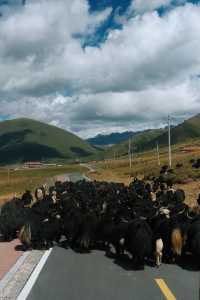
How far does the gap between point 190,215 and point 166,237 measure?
4.18 metres

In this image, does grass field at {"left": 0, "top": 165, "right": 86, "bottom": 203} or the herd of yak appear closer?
the herd of yak

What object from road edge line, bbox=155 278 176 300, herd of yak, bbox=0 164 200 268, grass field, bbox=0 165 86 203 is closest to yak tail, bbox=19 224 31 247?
herd of yak, bbox=0 164 200 268

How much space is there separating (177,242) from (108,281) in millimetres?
2593

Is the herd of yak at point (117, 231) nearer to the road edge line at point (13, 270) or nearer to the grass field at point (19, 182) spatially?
the road edge line at point (13, 270)

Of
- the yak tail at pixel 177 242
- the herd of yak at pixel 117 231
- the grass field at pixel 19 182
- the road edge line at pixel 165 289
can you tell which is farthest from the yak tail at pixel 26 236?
the grass field at pixel 19 182

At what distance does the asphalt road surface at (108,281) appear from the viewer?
8.80 metres

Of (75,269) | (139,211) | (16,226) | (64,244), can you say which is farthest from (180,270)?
(16,226)

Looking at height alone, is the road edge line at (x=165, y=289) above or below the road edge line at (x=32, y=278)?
below

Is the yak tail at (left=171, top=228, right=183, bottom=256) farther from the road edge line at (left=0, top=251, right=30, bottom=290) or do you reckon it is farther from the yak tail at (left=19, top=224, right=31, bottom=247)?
the yak tail at (left=19, top=224, right=31, bottom=247)

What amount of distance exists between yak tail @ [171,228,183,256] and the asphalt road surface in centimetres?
44

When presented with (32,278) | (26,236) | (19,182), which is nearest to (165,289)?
(32,278)

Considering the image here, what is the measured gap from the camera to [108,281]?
9.97 metres

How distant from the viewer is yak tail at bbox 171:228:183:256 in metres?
11.7

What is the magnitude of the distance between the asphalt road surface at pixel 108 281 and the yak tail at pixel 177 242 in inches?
17.3
